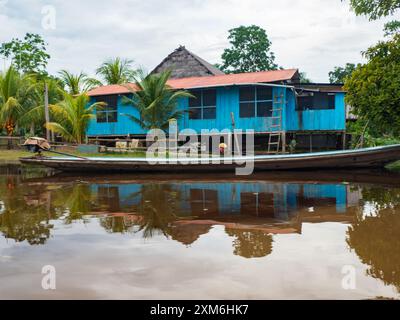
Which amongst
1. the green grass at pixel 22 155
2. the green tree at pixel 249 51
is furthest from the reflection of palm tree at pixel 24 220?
the green tree at pixel 249 51

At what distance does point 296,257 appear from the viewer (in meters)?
4.03

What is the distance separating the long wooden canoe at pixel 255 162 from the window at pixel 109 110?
780cm

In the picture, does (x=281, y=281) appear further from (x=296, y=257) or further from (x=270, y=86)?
(x=270, y=86)

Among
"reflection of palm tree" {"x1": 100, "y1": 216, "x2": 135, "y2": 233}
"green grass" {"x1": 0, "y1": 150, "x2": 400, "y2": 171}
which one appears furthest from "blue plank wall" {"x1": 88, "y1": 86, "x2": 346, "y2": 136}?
"reflection of palm tree" {"x1": 100, "y1": 216, "x2": 135, "y2": 233}

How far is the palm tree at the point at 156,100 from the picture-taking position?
16547 mm

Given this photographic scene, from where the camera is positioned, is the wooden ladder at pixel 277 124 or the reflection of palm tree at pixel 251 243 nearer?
the reflection of palm tree at pixel 251 243

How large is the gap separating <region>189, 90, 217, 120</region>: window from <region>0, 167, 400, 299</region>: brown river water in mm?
9239

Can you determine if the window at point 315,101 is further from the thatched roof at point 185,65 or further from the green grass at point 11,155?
the green grass at point 11,155

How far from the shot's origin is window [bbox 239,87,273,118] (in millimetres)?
16438

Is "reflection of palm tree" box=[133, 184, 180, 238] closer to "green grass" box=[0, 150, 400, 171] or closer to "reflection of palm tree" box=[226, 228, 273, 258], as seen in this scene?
"reflection of palm tree" box=[226, 228, 273, 258]

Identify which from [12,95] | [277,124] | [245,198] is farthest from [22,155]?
[245,198]

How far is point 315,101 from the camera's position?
16.8 metres

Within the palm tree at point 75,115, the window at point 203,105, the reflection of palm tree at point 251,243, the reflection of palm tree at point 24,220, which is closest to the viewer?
the reflection of palm tree at point 251,243

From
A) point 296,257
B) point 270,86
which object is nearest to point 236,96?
point 270,86
